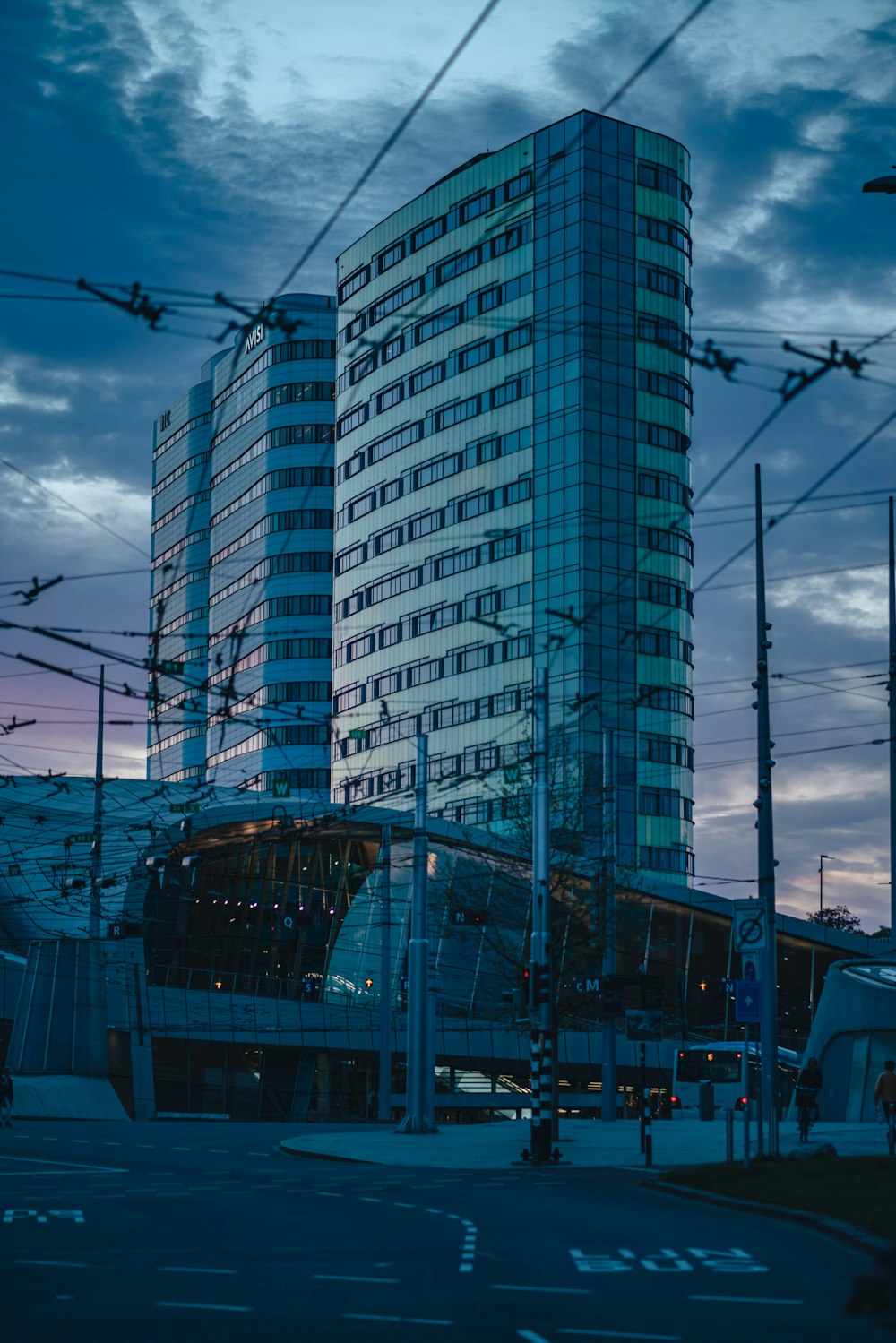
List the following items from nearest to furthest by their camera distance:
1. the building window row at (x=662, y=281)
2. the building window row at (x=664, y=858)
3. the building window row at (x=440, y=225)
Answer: the building window row at (x=664, y=858)
the building window row at (x=662, y=281)
the building window row at (x=440, y=225)

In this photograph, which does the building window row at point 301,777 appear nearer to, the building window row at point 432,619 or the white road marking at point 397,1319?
the building window row at point 432,619

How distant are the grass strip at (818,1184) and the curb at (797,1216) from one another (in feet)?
0.37

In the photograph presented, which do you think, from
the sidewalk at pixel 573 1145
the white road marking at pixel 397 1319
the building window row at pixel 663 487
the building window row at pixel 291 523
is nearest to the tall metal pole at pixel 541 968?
the sidewalk at pixel 573 1145

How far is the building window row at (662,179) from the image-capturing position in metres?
112

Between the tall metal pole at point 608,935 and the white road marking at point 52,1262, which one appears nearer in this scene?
the white road marking at point 52,1262

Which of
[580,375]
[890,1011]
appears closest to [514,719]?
[580,375]

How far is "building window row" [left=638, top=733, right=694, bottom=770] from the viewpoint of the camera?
362 feet

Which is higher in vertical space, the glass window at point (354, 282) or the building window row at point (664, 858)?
the glass window at point (354, 282)

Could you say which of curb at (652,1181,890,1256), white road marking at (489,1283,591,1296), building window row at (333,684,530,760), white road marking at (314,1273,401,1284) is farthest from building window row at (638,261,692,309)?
white road marking at (489,1283,591,1296)

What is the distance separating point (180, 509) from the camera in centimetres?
16725

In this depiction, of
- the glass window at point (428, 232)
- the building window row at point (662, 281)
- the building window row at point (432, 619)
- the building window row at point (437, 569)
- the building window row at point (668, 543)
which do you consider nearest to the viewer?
the building window row at point (668, 543)

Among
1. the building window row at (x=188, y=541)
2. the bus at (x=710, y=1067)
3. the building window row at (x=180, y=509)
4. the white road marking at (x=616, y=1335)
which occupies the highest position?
the building window row at (x=180, y=509)

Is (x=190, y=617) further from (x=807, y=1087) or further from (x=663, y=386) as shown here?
(x=807, y=1087)

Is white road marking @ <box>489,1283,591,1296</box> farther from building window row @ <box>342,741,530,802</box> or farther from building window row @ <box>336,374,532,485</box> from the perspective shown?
building window row @ <box>336,374,532,485</box>
